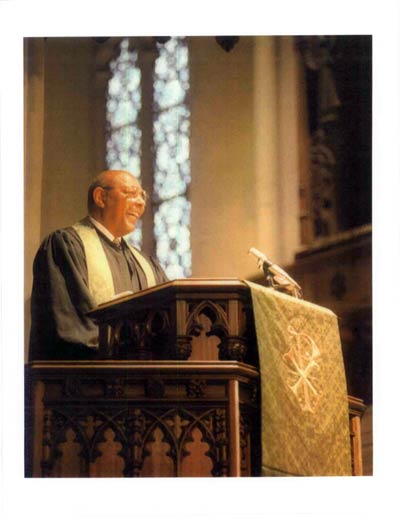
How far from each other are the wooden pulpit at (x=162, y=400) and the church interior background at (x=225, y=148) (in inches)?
33.8

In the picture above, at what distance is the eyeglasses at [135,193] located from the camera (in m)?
9.29

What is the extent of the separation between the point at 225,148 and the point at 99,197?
0.94 metres

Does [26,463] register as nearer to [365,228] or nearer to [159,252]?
[159,252]

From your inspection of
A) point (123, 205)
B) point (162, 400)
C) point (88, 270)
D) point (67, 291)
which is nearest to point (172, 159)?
point (123, 205)

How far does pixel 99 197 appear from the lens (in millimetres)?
9289

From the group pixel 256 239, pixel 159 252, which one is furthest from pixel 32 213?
pixel 256 239

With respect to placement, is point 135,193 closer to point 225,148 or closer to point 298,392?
point 225,148

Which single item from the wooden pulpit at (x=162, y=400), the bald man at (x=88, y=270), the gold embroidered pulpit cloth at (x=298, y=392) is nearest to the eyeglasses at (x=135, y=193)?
the bald man at (x=88, y=270)

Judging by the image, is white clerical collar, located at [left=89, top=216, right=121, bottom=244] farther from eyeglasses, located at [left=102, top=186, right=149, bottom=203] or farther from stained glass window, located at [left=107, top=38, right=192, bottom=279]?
eyeglasses, located at [left=102, top=186, right=149, bottom=203]

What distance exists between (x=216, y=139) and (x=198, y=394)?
203 cm

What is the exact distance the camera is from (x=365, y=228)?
933 cm

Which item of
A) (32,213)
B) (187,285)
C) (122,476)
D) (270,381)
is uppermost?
(32,213)

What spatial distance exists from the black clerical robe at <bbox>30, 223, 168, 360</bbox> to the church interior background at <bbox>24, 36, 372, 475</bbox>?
0.53 ft

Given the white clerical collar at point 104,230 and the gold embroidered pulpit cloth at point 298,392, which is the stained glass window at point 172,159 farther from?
the gold embroidered pulpit cloth at point 298,392
